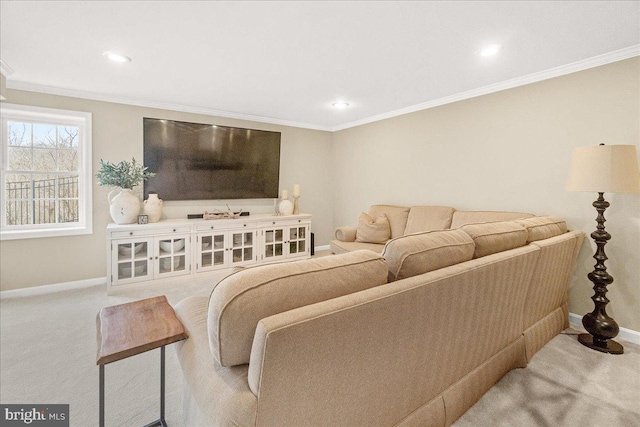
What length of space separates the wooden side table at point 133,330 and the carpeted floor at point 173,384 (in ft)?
2.15

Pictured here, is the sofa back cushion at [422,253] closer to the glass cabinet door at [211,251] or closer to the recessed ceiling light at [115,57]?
the recessed ceiling light at [115,57]

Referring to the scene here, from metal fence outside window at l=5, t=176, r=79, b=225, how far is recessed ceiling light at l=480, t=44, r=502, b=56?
4.52 metres

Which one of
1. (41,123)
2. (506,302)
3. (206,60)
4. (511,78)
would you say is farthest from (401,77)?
(41,123)

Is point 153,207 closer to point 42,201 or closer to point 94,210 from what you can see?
point 94,210

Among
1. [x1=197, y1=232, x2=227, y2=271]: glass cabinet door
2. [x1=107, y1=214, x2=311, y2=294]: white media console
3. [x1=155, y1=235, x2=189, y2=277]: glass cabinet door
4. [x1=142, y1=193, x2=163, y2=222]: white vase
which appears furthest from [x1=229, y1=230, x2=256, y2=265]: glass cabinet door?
[x1=142, y1=193, x2=163, y2=222]: white vase

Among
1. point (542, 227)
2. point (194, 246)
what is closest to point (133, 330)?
point (542, 227)

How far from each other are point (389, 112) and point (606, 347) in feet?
11.2

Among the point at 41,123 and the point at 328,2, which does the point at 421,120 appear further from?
the point at 41,123

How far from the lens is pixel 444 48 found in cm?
238

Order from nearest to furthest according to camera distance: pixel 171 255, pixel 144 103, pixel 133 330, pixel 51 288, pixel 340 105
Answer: pixel 133 330, pixel 51 288, pixel 171 255, pixel 144 103, pixel 340 105

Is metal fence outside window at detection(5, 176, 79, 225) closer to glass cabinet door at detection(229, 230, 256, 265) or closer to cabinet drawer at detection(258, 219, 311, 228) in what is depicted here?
glass cabinet door at detection(229, 230, 256, 265)

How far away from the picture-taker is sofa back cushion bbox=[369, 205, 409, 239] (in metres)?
3.93

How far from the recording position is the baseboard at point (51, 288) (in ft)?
10.7

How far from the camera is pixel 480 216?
3174mm
